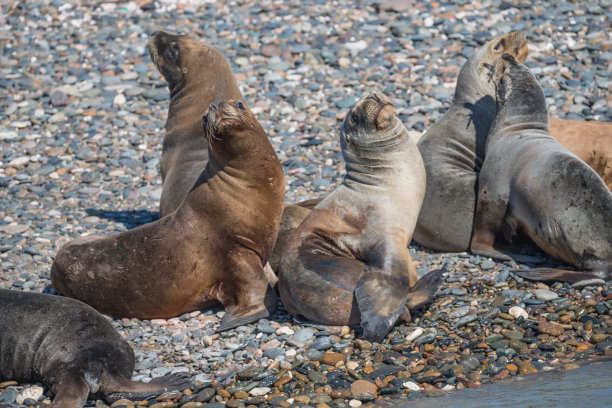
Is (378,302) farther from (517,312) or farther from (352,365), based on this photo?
(517,312)

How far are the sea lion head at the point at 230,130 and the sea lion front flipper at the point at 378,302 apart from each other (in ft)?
4.45

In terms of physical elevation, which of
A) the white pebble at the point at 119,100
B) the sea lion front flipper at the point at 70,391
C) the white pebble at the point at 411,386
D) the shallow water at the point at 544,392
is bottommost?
the white pebble at the point at 119,100

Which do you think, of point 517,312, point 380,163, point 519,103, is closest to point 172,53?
point 380,163

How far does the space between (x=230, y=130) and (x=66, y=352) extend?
6.15 feet

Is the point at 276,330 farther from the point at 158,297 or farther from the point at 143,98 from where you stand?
the point at 143,98

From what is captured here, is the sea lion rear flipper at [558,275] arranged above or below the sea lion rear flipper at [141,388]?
above

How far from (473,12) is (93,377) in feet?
28.7

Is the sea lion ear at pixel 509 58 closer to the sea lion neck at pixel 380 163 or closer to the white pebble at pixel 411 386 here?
the sea lion neck at pixel 380 163

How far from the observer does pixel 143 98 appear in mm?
11195

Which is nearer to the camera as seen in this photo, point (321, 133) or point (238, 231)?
point (238, 231)

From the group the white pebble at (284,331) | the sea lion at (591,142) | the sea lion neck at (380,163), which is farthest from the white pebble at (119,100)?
the white pebble at (284,331)

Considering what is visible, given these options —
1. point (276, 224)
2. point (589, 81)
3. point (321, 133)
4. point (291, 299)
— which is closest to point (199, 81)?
point (321, 133)

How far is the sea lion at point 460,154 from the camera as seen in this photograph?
22.8 feet

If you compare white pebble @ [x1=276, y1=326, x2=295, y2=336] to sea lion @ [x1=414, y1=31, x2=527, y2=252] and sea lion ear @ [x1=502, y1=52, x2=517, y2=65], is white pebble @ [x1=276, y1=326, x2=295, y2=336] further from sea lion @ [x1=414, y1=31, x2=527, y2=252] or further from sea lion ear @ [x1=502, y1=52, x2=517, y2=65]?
sea lion ear @ [x1=502, y1=52, x2=517, y2=65]
